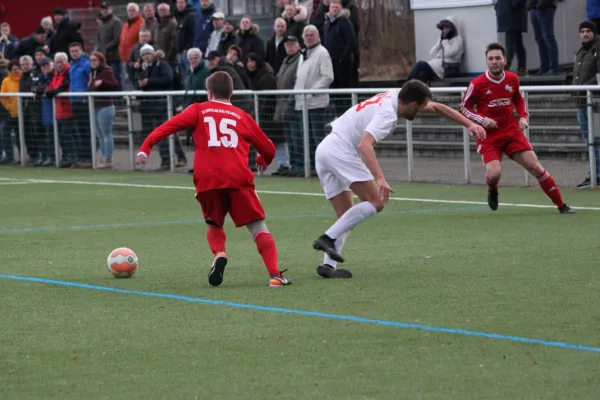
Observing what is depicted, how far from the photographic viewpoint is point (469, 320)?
8.30 meters

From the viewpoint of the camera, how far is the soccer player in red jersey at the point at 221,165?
10023mm

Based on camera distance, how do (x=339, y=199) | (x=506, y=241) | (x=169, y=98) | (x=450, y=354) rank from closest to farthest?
(x=450, y=354)
(x=339, y=199)
(x=506, y=241)
(x=169, y=98)

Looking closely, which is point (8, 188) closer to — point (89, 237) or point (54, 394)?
point (89, 237)

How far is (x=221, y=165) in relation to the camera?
10.0 metres

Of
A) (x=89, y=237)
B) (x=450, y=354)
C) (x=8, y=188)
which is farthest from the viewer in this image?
(x=8, y=188)

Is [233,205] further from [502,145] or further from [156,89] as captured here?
[156,89]

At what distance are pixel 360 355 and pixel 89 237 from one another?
6886mm

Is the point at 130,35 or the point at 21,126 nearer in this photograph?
the point at 21,126

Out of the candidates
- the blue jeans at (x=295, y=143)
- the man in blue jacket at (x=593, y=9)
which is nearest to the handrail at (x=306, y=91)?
the blue jeans at (x=295, y=143)

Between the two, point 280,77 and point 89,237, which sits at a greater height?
point 280,77

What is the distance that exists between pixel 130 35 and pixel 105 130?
3.14 metres

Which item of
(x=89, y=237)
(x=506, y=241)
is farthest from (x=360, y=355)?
(x=89, y=237)

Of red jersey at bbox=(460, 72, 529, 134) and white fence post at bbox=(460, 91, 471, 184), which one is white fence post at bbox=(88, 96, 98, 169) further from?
red jersey at bbox=(460, 72, 529, 134)

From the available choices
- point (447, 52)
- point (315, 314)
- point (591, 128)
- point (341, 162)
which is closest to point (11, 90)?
point (447, 52)
